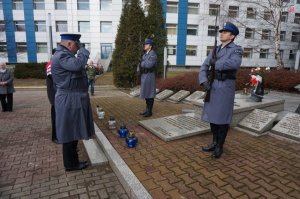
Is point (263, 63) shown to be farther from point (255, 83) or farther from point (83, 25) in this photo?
A: point (255, 83)

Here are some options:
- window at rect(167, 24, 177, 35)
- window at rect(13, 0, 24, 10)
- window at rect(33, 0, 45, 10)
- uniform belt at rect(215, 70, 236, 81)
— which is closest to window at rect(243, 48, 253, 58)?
window at rect(167, 24, 177, 35)

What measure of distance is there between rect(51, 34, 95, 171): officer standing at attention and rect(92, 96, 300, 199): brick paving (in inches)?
40.4

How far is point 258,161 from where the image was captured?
12.4 feet

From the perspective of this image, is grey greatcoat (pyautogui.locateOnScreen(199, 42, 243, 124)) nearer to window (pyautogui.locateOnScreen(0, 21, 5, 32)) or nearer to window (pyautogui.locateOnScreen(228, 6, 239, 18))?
window (pyautogui.locateOnScreen(228, 6, 239, 18))

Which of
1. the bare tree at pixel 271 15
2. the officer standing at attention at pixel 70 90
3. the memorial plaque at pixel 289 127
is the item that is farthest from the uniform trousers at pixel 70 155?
the bare tree at pixel 271 15

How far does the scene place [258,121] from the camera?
517 centimetres

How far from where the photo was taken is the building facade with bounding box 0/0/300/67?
1158 inches

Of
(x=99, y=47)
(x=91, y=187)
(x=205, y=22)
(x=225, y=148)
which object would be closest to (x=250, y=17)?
(x=205, y=22)

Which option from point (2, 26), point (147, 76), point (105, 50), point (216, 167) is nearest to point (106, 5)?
point (105, 50)

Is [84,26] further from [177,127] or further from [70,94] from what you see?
[70,94]

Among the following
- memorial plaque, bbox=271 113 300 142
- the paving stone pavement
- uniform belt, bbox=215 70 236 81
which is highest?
uniform belt, bbox=215 70 236 81

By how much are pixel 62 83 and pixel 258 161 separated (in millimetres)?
3277

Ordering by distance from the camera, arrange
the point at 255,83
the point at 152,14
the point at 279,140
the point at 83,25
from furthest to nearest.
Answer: the point at 83,25 → the point at 152,14 → the point at 255,83 → the point at 279,140

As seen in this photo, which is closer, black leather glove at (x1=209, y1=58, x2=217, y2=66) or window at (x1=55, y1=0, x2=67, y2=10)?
black leather glove at (x1=209, y1=58, x2=217, y2=66)
